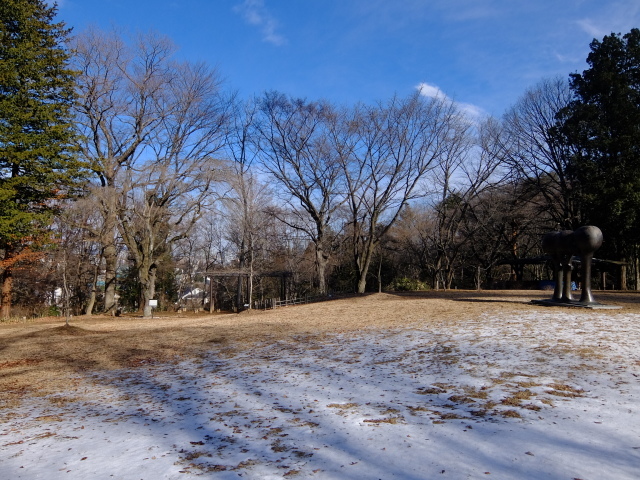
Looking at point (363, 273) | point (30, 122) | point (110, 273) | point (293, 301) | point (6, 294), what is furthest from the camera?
point (363, 273)

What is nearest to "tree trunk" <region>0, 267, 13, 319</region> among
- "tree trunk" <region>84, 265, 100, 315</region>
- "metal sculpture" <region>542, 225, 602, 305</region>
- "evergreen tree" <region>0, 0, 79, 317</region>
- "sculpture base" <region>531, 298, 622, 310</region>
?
"evergreen tree" <region>0, 0, 79, 317</region>

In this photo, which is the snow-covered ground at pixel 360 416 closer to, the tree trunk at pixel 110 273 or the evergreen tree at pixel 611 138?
the evergreen tree at pixel 611 138

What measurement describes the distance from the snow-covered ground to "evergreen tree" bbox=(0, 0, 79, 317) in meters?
14.8

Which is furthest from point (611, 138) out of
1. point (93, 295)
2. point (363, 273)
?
point (93, 295)

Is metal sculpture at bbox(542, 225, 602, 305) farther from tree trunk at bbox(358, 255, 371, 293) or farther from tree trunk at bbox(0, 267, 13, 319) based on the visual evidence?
tree trunk at bbox(0, 267, 13, 319)

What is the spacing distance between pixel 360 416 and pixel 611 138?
24154mm

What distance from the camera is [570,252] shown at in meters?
13.9

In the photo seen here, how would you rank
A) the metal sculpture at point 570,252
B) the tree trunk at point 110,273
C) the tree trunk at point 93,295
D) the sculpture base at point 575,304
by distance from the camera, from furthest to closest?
the tree trunk at point 93,295, the tree trunk at point 110,273, the sculpture base at point 575,304, the metal sculpture at point 570,252

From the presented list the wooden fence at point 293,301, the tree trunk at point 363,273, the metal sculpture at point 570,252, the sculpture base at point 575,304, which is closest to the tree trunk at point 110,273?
the wooden fence at point 293,301

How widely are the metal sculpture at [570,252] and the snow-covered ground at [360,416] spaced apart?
14.6 ft

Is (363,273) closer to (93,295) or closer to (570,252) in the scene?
(570,252)

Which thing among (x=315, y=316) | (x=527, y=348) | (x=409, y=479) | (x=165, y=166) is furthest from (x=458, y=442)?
(x=165, y=166)

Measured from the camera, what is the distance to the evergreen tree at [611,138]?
880 inches

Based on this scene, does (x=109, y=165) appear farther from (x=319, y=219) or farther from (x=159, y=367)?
(x=159, y=367)
